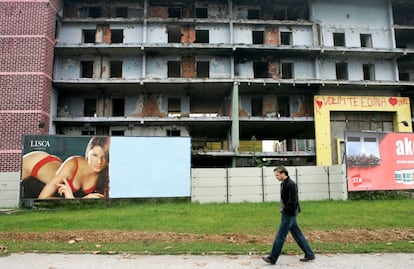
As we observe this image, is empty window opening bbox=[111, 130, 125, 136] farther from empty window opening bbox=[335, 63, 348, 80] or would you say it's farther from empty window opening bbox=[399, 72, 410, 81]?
empty window opening bbox=[399, 72, 410, 81]

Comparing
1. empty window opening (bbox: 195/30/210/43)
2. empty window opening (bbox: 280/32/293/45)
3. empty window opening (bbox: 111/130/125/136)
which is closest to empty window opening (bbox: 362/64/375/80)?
empty window opening (bbox: 280/32/293/45)

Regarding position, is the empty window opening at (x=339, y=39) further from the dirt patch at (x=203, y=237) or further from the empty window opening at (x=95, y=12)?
the dirt patch at (x=203, y=237)

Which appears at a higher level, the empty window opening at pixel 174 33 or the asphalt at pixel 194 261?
the empty window opening at pixel 174 33

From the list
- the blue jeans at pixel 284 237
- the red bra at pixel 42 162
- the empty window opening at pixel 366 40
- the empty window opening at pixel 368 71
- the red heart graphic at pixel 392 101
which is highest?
the empty window opening at pixel 366 40

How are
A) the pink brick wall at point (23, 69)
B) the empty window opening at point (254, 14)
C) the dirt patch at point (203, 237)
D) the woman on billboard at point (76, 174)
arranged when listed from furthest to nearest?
the empty window opening at point (254, 14) → the pink brick wall at point (23, 69) → the woman on billboard at point (76, 174) → the dirt patch at point (203, 237)

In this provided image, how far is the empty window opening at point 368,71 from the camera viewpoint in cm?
→ 2670

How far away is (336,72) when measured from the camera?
1065 inches

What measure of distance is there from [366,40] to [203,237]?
24896 millimetres

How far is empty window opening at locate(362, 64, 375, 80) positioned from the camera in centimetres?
2670

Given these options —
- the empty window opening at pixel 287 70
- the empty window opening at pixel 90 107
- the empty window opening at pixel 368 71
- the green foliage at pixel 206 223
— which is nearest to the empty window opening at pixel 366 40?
the empty window opening at pixel 368 71

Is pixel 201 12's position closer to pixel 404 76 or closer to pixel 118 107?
pixel 118 107

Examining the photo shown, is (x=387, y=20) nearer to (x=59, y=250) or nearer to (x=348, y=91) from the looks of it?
(x=348, y=91)

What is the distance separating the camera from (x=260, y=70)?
27188 millimetres

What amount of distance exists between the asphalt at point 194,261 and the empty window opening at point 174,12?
2353 cm
